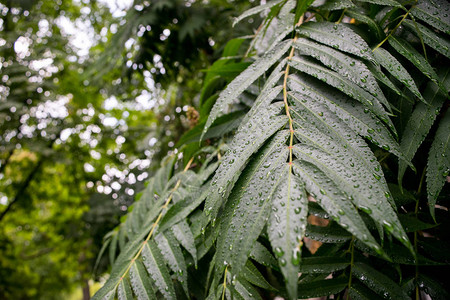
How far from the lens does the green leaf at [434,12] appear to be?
65 cm

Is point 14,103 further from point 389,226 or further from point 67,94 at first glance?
point 389,226

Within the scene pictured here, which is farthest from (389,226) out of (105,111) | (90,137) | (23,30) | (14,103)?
(105,111)

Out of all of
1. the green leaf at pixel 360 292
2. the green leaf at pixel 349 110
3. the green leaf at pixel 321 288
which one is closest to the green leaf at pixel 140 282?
the green leaf at pixel 321 288

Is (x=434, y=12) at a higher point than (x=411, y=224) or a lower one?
higher

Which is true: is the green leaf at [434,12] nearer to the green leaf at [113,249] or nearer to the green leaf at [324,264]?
the green leaf at [324,264]

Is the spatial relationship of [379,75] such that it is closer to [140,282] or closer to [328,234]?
[328,234]

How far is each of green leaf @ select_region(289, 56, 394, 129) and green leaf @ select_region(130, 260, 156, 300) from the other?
2.15ft

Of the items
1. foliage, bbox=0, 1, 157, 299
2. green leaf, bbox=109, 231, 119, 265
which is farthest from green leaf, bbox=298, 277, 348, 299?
foliage, bbox=0, 1, 157, 299

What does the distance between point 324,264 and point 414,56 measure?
1.69ft

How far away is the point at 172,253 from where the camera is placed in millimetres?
798

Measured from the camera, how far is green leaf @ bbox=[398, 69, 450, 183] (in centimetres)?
59

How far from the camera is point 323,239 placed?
67cm

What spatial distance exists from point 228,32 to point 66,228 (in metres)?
2.34

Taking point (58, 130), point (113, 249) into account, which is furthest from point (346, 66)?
point (58, 130)
